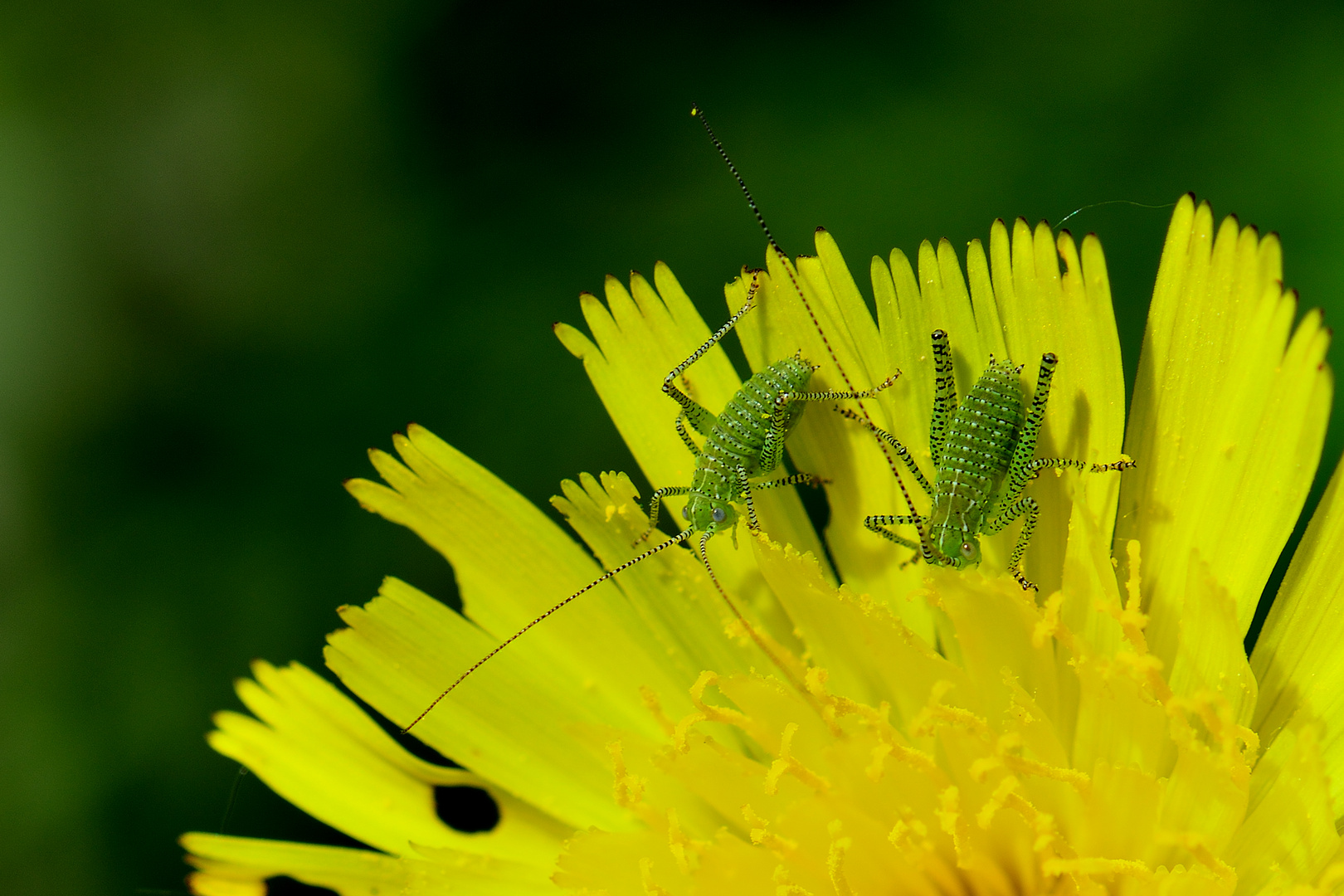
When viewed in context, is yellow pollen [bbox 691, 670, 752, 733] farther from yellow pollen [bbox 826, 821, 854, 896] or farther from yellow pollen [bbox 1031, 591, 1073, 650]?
yellow pollen [bbox 1031, 591, 1073, 650]

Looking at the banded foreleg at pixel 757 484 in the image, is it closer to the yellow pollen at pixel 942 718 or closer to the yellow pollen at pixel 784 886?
the yellow pollen at pixel 942 718

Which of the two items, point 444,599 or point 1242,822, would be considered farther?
point 444,599

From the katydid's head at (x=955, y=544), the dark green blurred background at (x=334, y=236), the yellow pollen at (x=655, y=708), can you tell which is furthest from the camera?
the dark green blurred background at (x=334, y=236)

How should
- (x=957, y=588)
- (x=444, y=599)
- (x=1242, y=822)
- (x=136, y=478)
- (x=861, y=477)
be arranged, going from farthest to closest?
(x=136, y=478), (x=444, y=599), (x=861, y=477), (x=957, y=588), (x=1242, y=822)

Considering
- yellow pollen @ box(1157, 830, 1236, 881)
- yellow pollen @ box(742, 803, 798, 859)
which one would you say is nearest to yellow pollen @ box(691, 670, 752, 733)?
yellow pollen @ box(742, 803, 798, 859)

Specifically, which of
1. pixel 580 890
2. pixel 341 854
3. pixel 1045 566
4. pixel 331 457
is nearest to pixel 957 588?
pixel 1045 566

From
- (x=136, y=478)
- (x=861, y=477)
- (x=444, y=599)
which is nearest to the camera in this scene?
→ (x=861, y=477)

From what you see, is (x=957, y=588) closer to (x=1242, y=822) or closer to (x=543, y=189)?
(x=1242, y=822)

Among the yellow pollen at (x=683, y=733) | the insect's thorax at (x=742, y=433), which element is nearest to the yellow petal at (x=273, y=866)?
the yellow pollen at (x=683, y=733)
